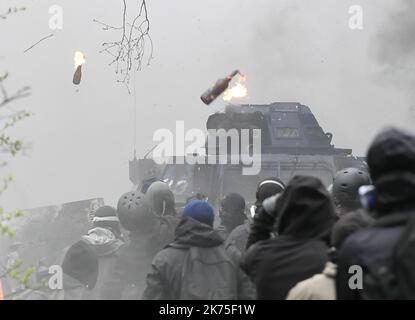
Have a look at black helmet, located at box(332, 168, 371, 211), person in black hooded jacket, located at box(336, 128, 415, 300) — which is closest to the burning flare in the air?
black helmet, located at box(332, 168, 371, 211)

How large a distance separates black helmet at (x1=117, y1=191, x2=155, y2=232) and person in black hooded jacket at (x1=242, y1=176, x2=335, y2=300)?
2.77 m

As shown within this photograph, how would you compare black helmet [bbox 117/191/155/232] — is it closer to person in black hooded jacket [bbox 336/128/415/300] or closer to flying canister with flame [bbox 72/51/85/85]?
flying canister with flame [bbox 72/51/85/85]

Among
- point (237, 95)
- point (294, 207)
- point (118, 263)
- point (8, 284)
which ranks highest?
point (237, 95)

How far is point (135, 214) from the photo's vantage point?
19.8 ft

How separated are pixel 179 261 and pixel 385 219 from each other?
199 cm

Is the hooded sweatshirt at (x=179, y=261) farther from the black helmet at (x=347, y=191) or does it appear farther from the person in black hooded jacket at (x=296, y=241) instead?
the black helmet at (x=347, y=191)

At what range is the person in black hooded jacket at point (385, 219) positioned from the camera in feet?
7.76

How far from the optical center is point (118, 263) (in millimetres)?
6004

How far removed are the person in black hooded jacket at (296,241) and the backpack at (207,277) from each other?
0.82 meters

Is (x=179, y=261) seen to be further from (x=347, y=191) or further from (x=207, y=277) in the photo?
(x=347, y=191)

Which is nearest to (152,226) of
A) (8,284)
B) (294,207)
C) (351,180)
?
(351,180)
